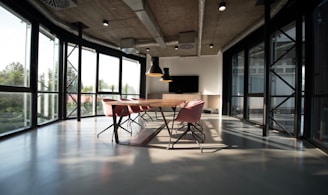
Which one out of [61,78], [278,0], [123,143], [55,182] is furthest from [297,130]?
[61,78]

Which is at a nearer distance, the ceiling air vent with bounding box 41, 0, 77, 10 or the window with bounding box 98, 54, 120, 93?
the ceiling air vent with bounding box 41, 0, 77, 10

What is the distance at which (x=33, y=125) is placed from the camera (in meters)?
4.56

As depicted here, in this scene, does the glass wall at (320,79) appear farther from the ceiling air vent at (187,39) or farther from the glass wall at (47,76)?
the glass wall at (47,76)

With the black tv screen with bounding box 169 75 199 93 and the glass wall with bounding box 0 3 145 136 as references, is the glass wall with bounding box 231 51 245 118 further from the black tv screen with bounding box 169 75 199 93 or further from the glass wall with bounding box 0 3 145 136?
the glass wall with bounding box 0 3 145 136

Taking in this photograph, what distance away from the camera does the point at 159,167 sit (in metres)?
2.27

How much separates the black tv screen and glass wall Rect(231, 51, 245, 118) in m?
2.16

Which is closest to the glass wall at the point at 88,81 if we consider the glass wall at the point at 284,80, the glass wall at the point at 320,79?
the glass wall at the point at 284,80

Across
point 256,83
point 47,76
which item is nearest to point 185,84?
point 256,83

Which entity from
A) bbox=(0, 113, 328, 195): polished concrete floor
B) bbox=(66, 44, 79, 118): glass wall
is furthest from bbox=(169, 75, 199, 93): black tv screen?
bbox=(0, 113, 328, 195): polished concrete floor

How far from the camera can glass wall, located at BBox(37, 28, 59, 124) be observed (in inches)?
199

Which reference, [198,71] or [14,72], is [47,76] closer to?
[14,72]

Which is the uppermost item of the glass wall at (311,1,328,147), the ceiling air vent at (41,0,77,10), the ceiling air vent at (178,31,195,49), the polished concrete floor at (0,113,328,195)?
the ceiling air vent at (178,31,195,49)

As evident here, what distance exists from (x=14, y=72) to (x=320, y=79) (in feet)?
20.1

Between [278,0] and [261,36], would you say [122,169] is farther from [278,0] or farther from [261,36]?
[261,36]
